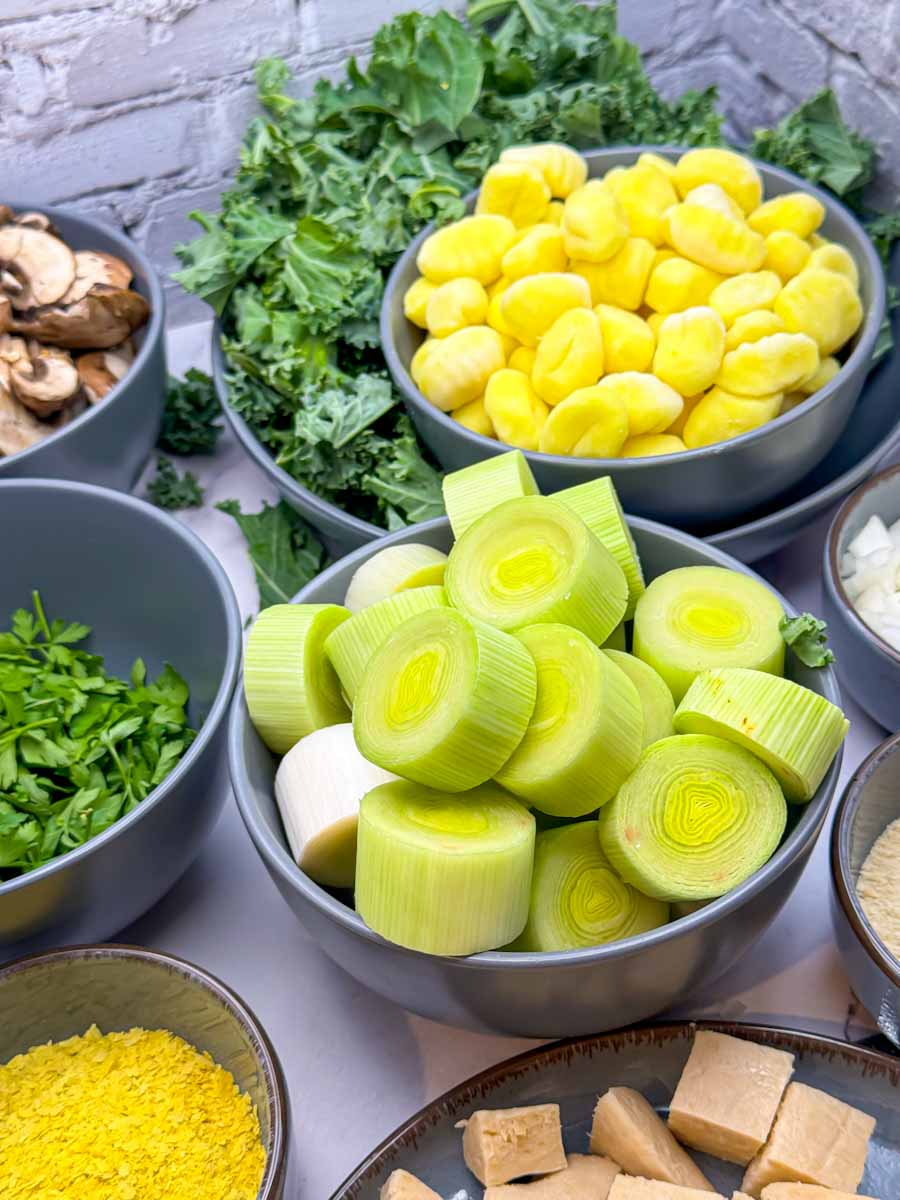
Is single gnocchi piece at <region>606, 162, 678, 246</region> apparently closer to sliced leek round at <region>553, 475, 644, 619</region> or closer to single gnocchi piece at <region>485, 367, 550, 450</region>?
single gnocchi piece at <region>485, 367, 550, 450</region>

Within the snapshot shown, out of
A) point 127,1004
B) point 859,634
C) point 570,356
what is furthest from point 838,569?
point 127,1004

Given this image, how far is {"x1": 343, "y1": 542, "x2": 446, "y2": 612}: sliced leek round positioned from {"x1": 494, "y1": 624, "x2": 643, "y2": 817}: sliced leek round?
0.53 feet

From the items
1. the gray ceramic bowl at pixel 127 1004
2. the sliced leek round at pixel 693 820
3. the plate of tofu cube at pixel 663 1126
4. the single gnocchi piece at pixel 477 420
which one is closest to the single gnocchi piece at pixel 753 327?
the single gnocchi piece at pixel 477 420

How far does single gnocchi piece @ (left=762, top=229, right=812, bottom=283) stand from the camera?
1105mm

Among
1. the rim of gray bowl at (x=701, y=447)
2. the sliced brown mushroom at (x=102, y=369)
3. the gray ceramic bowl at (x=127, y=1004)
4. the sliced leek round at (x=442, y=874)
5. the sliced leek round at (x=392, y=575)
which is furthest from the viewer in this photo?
the sliced brown mushroom at (x=102, y=369)

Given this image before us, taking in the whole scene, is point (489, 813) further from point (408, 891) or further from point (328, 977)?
point (328, 977)

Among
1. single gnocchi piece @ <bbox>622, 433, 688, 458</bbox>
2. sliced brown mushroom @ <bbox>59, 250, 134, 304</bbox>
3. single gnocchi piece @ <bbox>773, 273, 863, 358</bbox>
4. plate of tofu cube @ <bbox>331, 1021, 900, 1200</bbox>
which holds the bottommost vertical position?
plate of tofu cube @ <bbox>331, 1021, 900, 1200</bbox>

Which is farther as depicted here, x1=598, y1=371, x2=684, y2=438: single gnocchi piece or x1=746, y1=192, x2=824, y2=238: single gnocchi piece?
x1=746, y1=192, x2=824, y2=238: single gnocchi piece

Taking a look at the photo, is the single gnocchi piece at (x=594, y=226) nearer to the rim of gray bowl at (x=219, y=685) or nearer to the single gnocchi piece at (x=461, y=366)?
the single gnocchi piece at (x=461, y=366)

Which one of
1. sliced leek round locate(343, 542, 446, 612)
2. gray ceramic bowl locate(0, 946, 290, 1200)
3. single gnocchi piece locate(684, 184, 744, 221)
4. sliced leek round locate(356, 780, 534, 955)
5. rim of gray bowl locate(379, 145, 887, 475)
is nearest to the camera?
sliced leek round locate(356, 780, 534, 955)

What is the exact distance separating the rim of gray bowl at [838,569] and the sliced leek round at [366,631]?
13.5 inches

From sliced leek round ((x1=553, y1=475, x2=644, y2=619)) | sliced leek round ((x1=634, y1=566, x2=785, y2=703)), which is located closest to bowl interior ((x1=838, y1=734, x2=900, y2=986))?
sliced leek round ((x1=634, y1=566, x2=785, y2=703))

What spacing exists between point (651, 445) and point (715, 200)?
25 cm

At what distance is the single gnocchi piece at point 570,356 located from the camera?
3.40 ft
